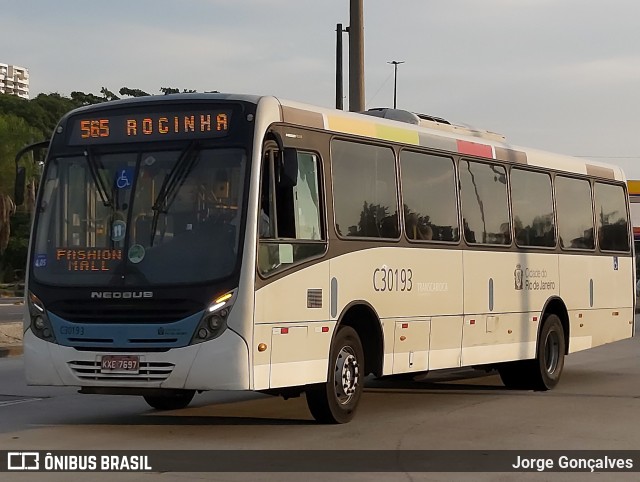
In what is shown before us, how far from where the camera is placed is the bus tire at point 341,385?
13.0m

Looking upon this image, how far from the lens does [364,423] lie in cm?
1341

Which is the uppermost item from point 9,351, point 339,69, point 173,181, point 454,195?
point 339,69

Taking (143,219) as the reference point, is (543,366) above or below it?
below

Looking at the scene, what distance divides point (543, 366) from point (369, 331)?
4.49m

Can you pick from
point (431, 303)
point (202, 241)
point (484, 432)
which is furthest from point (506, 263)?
point (202, 241)

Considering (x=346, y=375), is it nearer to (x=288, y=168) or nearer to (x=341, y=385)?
(x=341, y=385)

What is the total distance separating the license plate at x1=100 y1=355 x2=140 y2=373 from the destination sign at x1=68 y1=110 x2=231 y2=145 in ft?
6.94

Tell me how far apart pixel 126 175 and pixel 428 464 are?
4.10m

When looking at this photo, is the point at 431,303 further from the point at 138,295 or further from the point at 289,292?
the point at 138,295

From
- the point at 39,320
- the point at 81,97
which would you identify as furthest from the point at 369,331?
the point at 81,97

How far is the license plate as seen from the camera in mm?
11969

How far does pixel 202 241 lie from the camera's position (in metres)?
12.0

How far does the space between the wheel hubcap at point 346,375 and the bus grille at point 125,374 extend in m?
2.03

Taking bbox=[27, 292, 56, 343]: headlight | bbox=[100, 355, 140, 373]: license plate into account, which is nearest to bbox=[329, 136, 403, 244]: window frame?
bbox=[100, 355, 140, 373]: license plate
